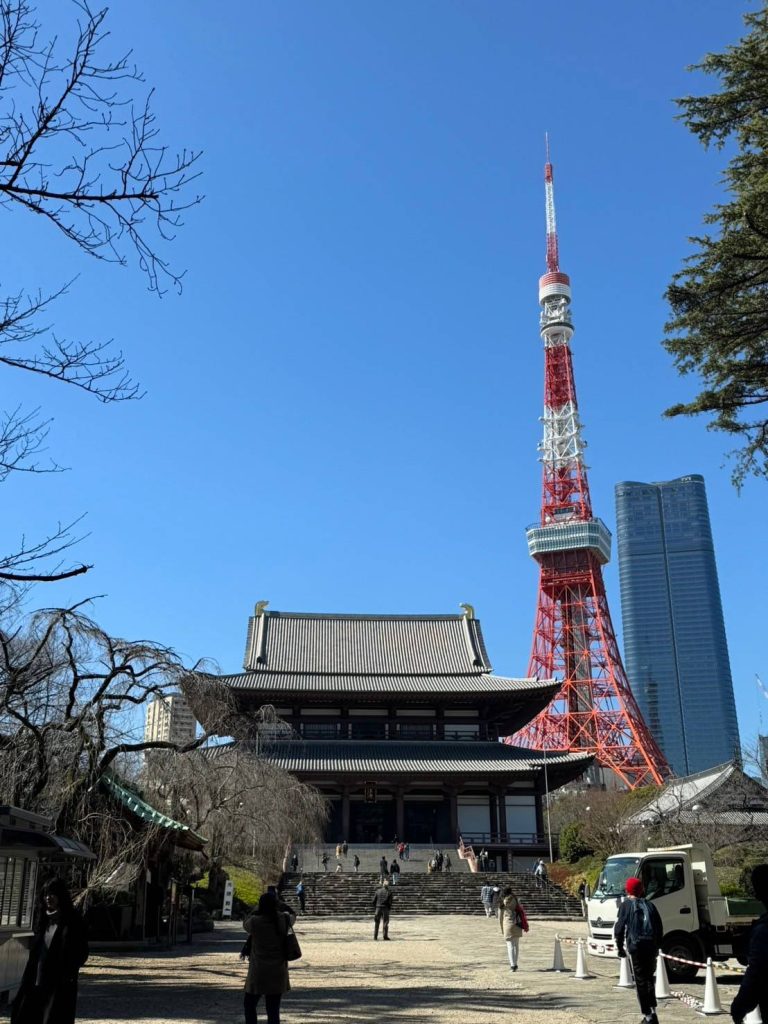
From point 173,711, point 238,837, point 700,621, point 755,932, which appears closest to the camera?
point 755,932

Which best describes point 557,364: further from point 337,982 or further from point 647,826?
point 337,982

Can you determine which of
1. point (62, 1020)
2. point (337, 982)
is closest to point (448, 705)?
point (337, 982)

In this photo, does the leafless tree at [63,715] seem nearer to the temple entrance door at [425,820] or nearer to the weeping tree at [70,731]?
the weeping tree at [70,731]

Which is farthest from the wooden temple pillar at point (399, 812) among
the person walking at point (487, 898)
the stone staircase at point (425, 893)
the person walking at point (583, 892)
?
the person walking at point (583, 892)

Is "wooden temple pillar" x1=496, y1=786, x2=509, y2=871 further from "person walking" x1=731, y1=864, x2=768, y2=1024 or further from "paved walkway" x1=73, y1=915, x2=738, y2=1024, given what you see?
"person walking" x1=731, y1=864, x2=768, y2=1024

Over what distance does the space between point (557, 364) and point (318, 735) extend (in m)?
46.5

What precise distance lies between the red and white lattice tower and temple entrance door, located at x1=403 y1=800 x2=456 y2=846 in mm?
20143

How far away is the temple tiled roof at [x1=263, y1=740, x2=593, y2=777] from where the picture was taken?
133 feet

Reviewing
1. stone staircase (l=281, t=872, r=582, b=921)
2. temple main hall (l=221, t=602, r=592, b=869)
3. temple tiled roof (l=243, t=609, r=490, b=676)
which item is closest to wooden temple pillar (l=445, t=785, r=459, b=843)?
temple main hall (l=221, t=602, r=592, b=869)

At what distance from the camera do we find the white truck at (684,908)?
13.7 meters

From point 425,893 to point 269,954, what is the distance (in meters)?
27.4

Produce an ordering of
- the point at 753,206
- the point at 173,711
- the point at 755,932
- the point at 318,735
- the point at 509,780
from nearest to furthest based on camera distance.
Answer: the point at 755,932 < the point at 753,206 < the point at 173,711 < the point at 509,780 < the point at 318,735

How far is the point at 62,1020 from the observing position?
6523 millimetres

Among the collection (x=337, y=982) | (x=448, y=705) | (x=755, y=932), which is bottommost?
(x=337, y=982)
